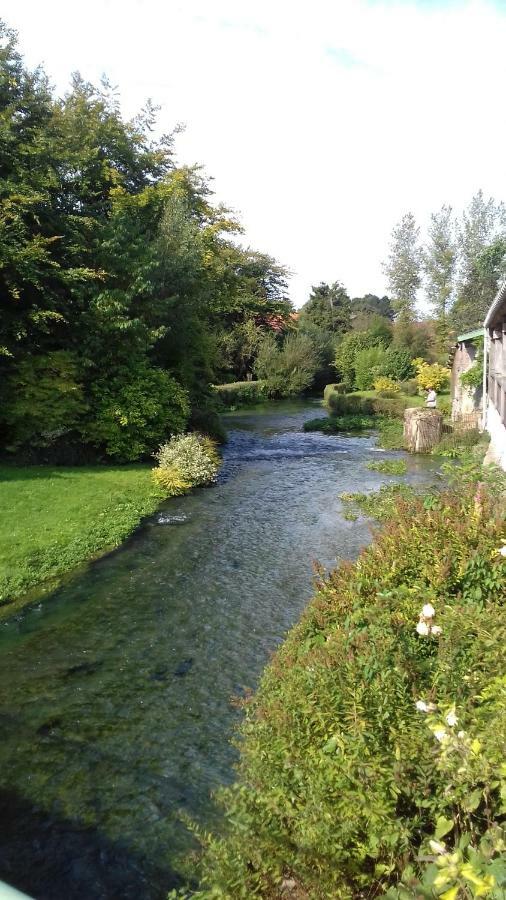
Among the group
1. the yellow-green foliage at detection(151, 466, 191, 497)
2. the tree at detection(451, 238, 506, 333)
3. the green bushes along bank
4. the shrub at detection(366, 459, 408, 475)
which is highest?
the tree at detection(451, 238, 506, 333)

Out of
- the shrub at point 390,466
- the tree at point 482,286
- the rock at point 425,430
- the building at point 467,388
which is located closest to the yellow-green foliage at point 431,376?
the building at point 467,388

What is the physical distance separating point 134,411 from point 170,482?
284cm

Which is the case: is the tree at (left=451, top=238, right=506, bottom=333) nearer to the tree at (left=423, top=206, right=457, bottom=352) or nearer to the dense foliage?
the tree at (left=423, top=206, right=457, bottom=352)

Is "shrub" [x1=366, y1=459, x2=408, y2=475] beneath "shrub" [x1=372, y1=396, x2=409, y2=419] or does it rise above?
beneath

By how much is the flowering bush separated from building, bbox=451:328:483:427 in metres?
10.9

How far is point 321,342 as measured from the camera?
163 ft

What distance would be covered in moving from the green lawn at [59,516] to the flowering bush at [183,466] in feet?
1.58

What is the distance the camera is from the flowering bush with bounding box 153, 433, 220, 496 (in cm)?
1574

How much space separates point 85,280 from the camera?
54.5 feet

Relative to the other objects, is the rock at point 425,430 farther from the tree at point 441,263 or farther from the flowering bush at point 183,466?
the tree at point 441,263

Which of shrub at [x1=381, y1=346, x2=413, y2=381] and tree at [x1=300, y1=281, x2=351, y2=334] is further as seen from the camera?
tree at [x1=300, y1=281, x2=351, y2=334]

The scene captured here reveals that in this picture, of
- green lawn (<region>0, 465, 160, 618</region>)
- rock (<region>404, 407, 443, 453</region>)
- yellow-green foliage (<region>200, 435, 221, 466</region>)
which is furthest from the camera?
rock (<region>404, 407, 443, 453</region>)

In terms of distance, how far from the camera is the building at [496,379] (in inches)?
555

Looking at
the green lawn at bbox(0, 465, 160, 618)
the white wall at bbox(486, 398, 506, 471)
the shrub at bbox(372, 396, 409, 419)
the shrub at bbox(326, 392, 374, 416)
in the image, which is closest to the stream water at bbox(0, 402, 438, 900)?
the green lawn at bbox(0, 465, 160, 618)
